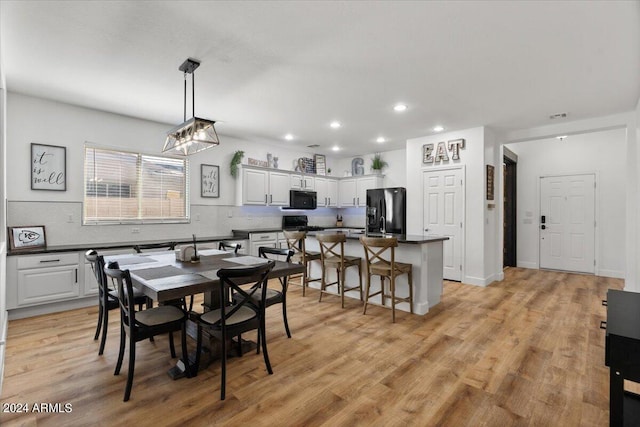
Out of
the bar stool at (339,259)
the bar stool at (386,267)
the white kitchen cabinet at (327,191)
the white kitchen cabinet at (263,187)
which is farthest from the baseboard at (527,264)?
the white kitchen cabinet at (263,187)

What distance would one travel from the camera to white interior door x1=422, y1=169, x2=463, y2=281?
542cm

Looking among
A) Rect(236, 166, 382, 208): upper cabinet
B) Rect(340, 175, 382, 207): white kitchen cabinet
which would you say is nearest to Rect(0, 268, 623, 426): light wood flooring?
Rect(236, 166, 382, 208): upper cabinet

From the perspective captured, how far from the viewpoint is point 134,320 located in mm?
2199

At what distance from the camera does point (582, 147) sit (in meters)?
6.12

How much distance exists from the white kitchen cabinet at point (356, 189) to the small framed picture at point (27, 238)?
18.3 feet

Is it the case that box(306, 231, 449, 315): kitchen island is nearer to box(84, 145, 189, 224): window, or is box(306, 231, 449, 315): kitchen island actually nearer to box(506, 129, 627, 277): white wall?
box(84, 145, 189, 224): window

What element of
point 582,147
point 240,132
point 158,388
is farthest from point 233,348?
point 582,147

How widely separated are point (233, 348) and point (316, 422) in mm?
1195

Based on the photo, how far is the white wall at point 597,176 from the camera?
5738mm

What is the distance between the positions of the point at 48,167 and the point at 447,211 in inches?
236

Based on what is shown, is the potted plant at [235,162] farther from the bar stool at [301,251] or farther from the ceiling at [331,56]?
the bar stool at [301,251]

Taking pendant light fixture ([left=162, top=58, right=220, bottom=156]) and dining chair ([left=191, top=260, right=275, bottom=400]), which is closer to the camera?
dining chair ([left=191, top=260, right=275, bottom=400])

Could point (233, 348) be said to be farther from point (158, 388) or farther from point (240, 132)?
point (240, 132)

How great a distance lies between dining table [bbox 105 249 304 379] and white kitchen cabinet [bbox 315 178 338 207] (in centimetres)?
417
